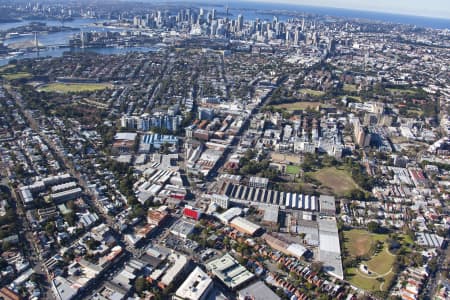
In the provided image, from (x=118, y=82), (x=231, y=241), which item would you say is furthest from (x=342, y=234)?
(x=118, y=82)

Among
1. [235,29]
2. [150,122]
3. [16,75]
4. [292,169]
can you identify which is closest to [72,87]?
[16,75]

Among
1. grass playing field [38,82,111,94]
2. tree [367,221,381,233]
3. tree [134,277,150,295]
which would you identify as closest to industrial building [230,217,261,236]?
tree [134,277,150,295]

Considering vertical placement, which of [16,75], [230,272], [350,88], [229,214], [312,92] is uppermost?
[350,88]

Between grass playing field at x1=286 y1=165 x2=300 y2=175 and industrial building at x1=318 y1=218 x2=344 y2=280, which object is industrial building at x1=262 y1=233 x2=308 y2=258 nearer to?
industrial building at x1=318 y1=218 x2=344 y2=280

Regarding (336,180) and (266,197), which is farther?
(336,180)

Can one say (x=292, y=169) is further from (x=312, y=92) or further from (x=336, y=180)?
(x=312, y=92)

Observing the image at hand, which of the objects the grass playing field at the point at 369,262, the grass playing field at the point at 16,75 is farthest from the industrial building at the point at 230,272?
the grass playing field at the point at 16,75

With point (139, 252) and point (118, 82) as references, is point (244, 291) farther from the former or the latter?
point (118, 82)

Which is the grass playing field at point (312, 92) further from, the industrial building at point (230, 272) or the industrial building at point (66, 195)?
the industrial building at point (230, 272)
